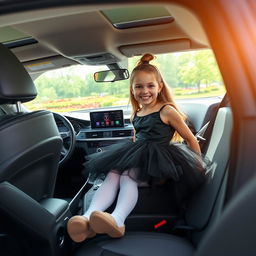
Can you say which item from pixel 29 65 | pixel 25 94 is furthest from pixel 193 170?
pixel 29 65

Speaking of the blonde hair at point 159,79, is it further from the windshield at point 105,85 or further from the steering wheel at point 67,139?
the steering wheel at point 67,139

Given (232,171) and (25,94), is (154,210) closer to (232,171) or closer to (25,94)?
(25,94)

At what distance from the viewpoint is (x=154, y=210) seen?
81.2 inches

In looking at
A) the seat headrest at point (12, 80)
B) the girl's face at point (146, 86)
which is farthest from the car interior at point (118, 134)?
the girl's face at point (146, 86)

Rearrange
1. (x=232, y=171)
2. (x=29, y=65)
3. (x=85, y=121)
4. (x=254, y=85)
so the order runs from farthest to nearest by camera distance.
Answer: (x=85, y=121) → (x=29, y=65) → (x=232, y=171) → (x=254, y=85)

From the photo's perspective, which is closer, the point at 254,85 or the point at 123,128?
the point at 254,85

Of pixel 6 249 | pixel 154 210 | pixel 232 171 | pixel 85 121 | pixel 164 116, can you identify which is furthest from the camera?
pixel 85 121

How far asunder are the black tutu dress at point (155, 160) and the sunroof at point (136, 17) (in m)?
0.59

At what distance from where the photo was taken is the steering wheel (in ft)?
9.82

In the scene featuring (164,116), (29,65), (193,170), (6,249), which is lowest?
(6,249)

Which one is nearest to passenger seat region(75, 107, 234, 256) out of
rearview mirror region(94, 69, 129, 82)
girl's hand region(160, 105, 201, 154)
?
girl's hand region(160, 105, 201, 154)

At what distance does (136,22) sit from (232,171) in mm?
1599

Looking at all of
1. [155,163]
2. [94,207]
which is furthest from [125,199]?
[155,163]

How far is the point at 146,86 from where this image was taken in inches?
90.5
